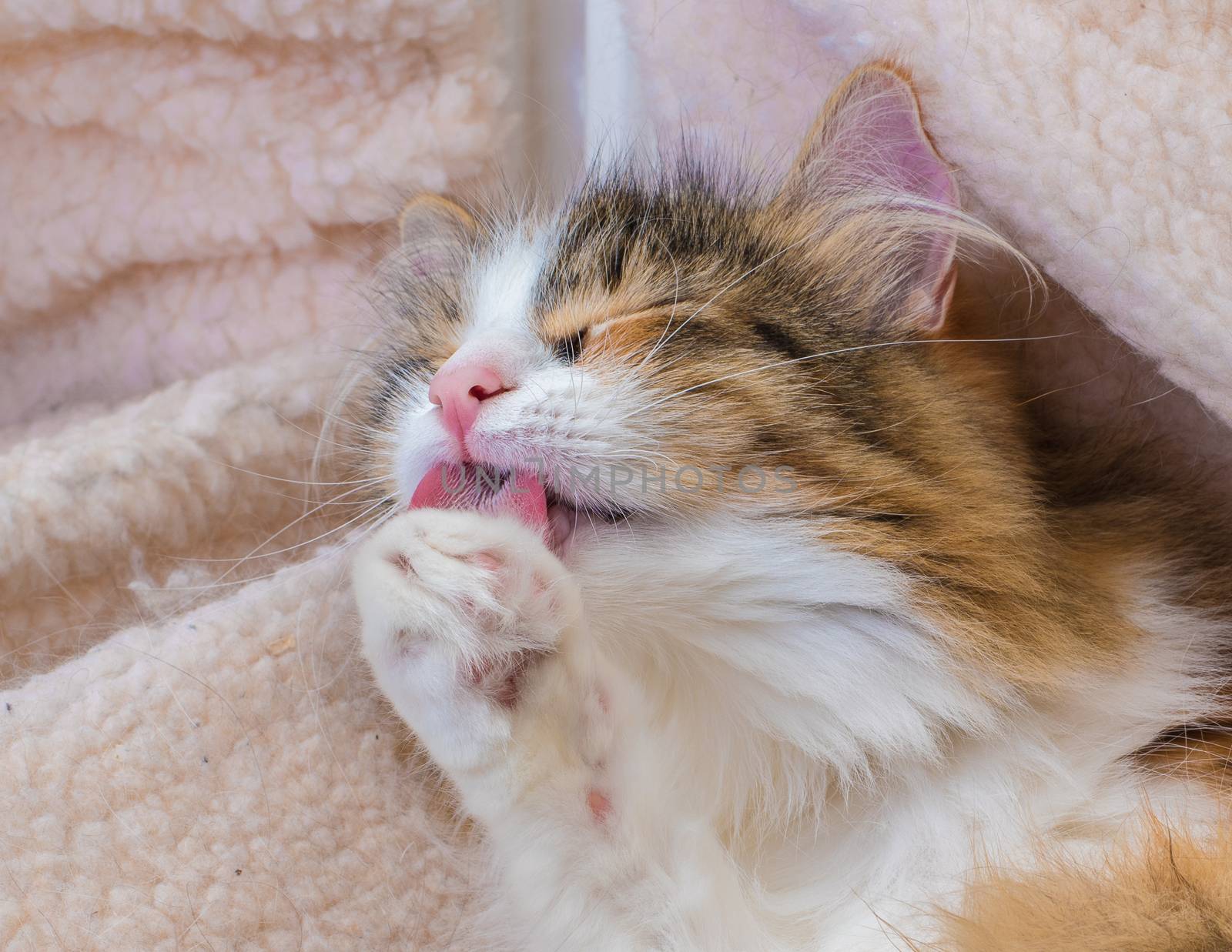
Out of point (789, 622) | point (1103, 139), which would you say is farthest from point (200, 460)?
point (1103, 139)

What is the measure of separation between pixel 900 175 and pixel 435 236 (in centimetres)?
61

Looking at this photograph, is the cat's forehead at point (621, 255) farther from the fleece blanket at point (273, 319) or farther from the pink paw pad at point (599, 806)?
the pink paw pad at point (599, 806)

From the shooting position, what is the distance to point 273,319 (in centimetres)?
166

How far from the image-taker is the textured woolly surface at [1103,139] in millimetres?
1014

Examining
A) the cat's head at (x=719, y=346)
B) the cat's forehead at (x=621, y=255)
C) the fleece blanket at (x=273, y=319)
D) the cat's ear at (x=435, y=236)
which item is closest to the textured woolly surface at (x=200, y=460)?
the fleece blanket at (x=273, y=319)

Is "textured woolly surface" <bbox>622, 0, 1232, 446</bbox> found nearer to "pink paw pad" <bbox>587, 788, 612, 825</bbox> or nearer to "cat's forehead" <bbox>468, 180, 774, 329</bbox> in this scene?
"cat's forehead" <bbox>468, 180, 774, 329</bbox>

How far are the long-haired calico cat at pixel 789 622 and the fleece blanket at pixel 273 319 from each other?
146 mm

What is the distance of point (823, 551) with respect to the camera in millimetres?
926

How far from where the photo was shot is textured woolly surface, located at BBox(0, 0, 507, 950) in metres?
1.07

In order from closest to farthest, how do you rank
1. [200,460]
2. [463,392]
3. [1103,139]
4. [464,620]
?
[464,620]
[463,392]
[1103,139]
[200,460]

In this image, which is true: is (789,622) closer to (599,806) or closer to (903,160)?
(599,806)

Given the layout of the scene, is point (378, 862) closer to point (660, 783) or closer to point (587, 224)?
point (660, 783)

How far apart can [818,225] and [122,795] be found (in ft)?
3.02

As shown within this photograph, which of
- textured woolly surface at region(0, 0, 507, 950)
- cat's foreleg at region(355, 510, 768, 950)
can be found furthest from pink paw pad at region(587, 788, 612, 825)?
textured woolly surface at region(0, 0, 507, 950)
